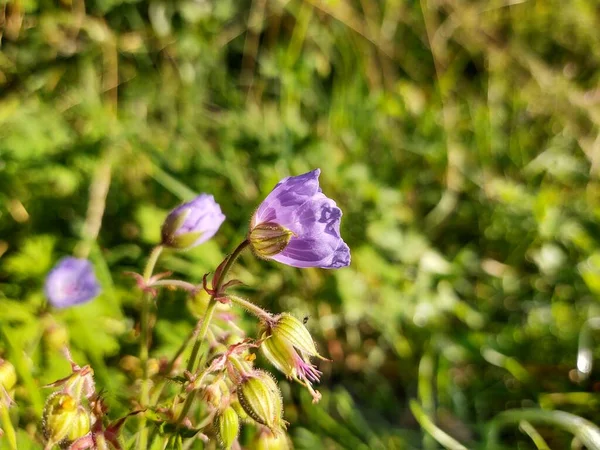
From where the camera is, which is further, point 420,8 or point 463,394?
point 420,8

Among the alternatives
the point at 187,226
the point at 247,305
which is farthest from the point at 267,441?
the point at 187,226

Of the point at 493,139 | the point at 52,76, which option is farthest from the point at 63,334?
the point at 493,139

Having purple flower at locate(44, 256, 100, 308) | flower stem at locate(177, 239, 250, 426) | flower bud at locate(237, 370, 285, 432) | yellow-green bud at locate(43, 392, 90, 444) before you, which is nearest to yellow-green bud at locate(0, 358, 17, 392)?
yellow-green bud at locate(43, 392, 90, 444)

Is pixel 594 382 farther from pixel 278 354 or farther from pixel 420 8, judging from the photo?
pixel 420 8

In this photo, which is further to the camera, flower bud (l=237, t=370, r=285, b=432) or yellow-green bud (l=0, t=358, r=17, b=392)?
yellow-green bud (l=0, t=358, r=17, b=392)

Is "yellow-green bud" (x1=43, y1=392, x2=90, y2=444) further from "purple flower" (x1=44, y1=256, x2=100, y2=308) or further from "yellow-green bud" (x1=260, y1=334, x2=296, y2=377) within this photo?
"purple flower" (x1=44, y1=256, x2=100, y2=308)

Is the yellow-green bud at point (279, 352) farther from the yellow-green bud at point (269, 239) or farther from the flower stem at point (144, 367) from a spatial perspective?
the flower stem at point (144, 367)

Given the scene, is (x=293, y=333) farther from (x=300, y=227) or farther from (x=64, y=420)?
(x=64, y=420)
